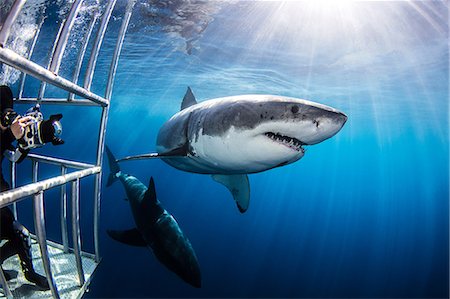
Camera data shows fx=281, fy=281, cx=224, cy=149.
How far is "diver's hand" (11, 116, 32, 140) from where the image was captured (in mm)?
1886

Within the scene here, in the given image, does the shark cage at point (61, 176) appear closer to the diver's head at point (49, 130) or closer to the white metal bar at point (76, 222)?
the white metal bar at point (76, 222)

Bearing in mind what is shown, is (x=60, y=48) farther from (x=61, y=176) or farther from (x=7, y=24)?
(x=61, y=176)

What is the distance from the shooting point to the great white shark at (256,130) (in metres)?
2.42

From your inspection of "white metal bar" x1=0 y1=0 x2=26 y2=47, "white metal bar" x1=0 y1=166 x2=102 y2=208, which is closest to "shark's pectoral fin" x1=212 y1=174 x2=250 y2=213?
"white metal bar" x1=0 y1=166 x2=102 y2=208

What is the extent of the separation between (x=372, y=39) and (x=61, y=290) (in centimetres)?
1259

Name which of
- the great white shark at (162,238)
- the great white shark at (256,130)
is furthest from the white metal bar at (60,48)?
the great white shark at (162,238)

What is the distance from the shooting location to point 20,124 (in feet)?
6.19

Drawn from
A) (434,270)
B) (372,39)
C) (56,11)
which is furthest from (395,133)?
(56,11)

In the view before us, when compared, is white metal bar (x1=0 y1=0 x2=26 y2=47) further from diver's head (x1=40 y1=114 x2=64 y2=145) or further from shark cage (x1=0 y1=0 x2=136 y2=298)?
diver's head (x1=40 y1=114 x2=64 y2=145)

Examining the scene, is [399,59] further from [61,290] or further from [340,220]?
[340,220]

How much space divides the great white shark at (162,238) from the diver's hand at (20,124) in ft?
8.83

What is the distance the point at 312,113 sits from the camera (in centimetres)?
238

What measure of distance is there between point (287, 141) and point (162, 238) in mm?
3013

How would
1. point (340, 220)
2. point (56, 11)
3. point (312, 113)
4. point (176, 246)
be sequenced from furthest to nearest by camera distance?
1. point (340, 220)
2. point (56, 11)
3. point (176, 246)
4. point (312, 113)
